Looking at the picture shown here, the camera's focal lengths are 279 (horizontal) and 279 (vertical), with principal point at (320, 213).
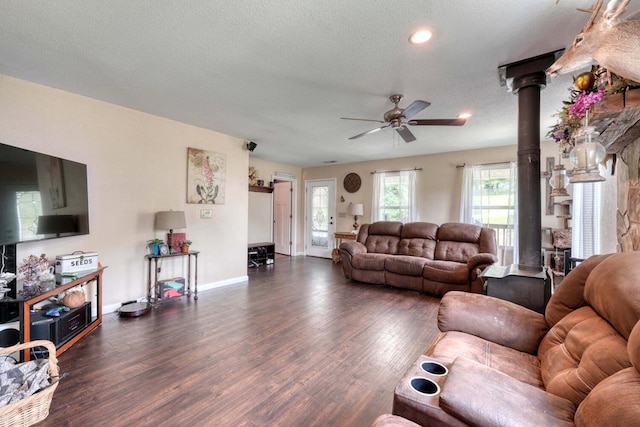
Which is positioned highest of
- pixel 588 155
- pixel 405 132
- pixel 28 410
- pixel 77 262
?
pixel 405 132

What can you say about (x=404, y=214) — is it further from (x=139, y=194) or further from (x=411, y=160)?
(x=139, y=194)

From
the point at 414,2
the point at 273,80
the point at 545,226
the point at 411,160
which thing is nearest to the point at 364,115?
the point at 273,80

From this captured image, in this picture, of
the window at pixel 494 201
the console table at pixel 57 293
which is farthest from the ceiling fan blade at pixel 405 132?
the console table at pixel 57 293

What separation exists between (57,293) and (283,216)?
5.61 metres

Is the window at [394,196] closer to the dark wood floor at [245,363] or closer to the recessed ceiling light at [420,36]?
the dark wood floor at [245,363]

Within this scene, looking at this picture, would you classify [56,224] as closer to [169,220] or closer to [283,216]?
[169,220]

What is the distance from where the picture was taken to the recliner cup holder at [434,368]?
1164 mm

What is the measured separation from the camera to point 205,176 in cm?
415

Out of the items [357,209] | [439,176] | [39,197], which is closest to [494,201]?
[439,176]

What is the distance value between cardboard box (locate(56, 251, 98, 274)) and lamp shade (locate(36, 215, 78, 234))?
253mm

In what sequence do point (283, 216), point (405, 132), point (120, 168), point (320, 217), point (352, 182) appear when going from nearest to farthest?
point (405, 132) → point (120, 168) → point (352, 182) → point (320, 217) → point (283, 216)

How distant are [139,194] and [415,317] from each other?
3637mm

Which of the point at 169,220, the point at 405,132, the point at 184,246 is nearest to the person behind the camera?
the point at 405,132

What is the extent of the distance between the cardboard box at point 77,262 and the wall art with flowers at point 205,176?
137cm
